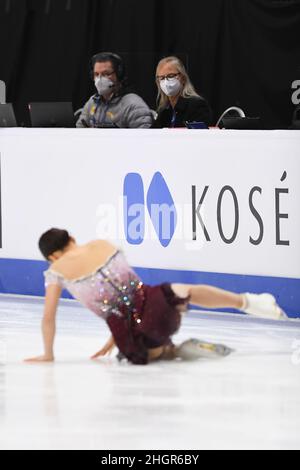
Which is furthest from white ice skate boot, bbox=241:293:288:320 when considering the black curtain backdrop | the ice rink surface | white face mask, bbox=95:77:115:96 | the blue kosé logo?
the black curtain backdrop

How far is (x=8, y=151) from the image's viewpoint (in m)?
8.73

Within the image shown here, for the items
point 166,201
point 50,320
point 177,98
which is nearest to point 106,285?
point 50,320

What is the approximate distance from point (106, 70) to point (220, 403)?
11.9ft

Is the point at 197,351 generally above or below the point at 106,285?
below

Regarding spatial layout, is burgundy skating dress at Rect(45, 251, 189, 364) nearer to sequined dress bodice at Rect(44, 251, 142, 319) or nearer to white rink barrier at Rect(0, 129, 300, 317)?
sequined dress bodice at Rect(44, 251, 142, 319)

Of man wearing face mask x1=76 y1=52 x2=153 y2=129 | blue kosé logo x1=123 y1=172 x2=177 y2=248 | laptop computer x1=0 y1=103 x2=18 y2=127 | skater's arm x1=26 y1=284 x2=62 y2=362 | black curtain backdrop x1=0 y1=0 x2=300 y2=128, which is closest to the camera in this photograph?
skater's arm x1=26 y1=284 x2=62 y2=362

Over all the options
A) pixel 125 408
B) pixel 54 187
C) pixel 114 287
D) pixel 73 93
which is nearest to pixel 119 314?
pixel 114 287

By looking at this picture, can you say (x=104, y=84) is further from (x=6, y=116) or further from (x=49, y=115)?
(x=6, y=116)

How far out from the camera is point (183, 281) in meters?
8.11

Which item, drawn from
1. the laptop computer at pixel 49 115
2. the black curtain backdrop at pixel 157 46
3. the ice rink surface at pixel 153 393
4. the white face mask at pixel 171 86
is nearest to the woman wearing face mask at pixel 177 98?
the white face mask at pixel 171 86

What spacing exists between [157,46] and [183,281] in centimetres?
518

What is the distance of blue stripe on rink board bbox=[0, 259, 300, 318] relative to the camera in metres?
7.77

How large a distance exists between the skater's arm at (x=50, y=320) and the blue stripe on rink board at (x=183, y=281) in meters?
1.72

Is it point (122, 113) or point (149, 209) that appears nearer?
point (149, 209)
